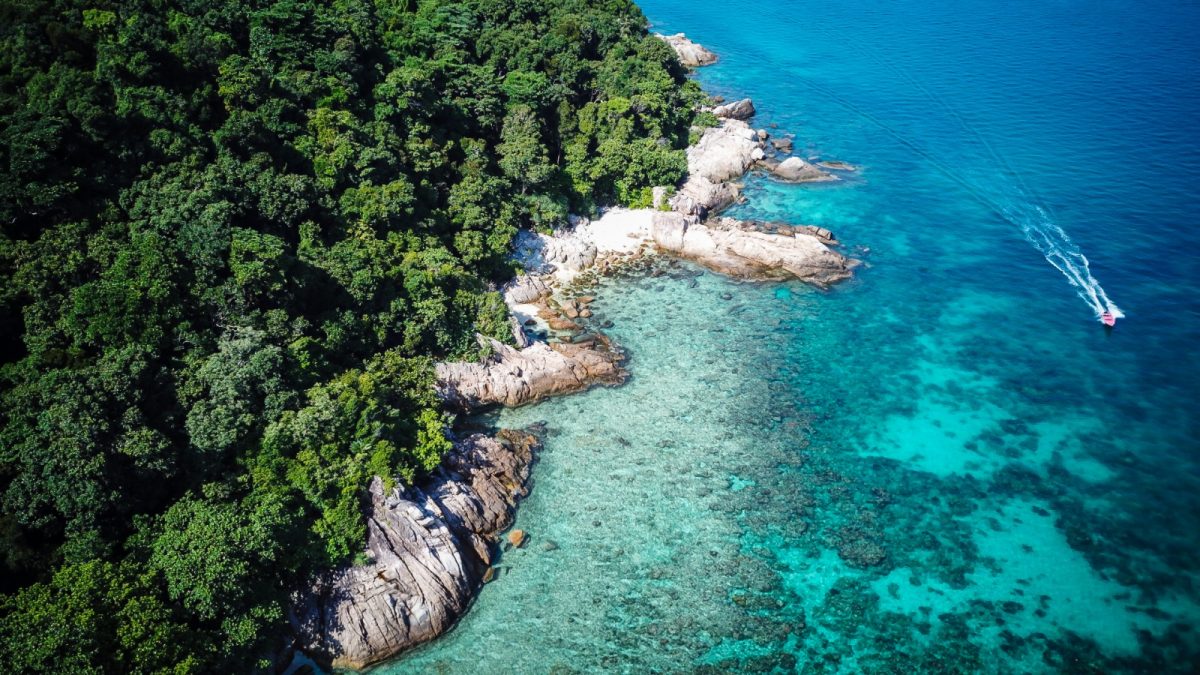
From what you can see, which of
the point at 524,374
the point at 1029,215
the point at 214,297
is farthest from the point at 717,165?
the point at 214,297

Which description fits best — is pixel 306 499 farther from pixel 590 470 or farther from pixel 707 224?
pixel 707 224

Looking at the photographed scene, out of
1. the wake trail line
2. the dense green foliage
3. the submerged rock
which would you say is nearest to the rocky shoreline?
the submerged rock

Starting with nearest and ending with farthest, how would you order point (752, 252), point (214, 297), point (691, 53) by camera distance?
point (214, 297), point (752, 252), point (691, 53)

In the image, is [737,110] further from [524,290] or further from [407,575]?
[407,575]

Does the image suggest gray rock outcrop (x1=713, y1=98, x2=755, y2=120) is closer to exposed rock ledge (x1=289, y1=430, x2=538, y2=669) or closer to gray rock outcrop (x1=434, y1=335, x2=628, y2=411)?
gray rock outcrop (x1=434, y1=335, x2=628, y2=411)

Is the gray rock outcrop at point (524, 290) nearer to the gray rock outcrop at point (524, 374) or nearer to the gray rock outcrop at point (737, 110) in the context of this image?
the gray rock outcrop at point (524, 374)

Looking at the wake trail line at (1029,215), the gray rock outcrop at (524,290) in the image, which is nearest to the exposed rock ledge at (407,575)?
the gray rock outcrop at (524,290)

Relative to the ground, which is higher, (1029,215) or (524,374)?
(1029,215)

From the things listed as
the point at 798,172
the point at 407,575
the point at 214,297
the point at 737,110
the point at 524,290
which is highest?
the point at 737,110

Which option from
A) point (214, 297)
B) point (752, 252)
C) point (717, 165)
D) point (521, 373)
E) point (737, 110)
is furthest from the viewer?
point (737, 110)
